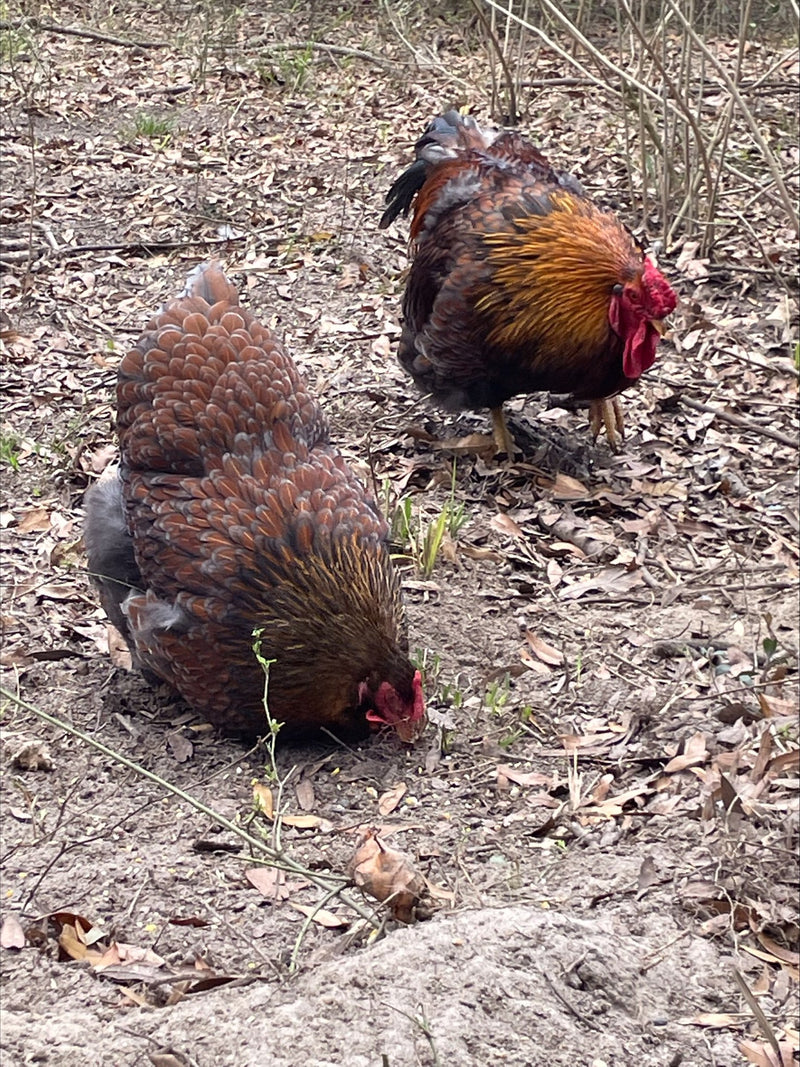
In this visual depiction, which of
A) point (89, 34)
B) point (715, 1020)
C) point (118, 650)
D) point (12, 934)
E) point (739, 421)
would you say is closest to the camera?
point (715, 1020)

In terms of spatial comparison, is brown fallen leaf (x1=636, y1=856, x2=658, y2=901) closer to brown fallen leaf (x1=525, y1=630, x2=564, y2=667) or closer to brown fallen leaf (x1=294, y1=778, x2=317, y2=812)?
brown fallen leaf (x1=294, y1=778, x2=317, y2=812)

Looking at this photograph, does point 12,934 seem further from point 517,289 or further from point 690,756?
point 517,289

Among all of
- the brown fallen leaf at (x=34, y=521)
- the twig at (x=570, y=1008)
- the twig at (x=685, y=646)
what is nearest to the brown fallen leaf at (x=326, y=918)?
the twig at (x=570, y=1008)

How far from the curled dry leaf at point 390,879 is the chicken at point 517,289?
3156 mm

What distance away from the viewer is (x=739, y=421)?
6.39 m

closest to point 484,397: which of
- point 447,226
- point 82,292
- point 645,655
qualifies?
point 447,226

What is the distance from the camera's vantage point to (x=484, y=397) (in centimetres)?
621

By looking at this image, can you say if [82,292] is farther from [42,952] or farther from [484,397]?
[42,952]

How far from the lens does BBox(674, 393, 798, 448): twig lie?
244 inches

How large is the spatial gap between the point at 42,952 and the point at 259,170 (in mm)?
7635

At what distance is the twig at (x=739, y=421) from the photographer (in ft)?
20.4

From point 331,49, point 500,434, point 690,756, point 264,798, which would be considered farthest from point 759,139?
point 331,49

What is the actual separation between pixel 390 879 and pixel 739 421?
3890 mm

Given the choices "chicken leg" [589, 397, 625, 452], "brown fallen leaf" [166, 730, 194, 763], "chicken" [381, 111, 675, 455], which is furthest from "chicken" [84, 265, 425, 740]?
"chicken leg" [589, 397, 625, 452]
